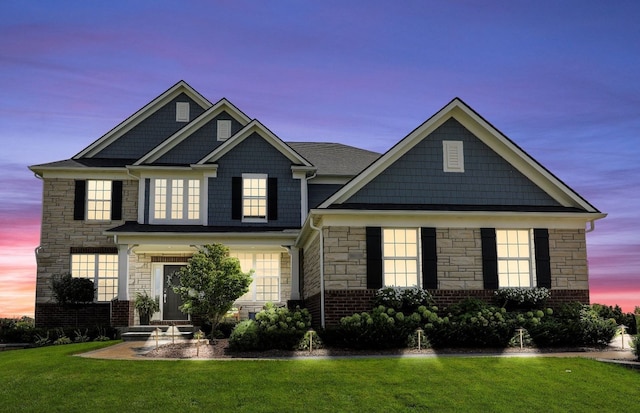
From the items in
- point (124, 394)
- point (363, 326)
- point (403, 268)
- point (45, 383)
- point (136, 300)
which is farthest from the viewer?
point (136, 300)

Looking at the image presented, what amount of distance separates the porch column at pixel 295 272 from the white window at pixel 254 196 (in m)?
1.95

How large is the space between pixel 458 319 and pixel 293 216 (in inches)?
407

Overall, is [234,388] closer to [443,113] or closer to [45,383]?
[45,383]

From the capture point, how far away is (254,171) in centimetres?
2803

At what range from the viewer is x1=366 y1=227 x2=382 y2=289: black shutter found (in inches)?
790

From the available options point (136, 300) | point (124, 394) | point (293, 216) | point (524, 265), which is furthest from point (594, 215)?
point (136, 300)

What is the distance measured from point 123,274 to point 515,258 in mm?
13896

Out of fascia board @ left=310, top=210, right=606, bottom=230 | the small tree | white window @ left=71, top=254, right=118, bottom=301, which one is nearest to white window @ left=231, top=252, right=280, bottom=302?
white window @ left=71, top=254, right=118, bottom=301

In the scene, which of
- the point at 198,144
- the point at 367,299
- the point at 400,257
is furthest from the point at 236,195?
the point at 367,299

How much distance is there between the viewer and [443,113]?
2173 centimetres

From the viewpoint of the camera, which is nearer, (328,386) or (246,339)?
(328,386)

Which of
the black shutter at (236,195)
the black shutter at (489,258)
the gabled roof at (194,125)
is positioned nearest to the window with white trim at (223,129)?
the gabled roof at (194,125)

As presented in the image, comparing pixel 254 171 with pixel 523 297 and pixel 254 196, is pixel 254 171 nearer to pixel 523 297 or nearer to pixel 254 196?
pixel 254 196

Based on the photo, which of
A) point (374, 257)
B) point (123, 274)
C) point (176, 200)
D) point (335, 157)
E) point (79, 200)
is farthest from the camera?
point (335, 157)
